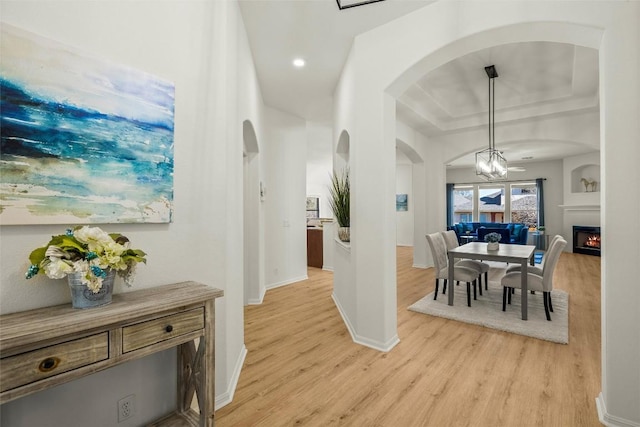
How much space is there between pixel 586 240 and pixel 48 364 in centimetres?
1124

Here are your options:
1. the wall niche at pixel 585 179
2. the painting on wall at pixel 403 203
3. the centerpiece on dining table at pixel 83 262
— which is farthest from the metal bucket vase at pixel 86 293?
the wall niche at pixel 585 179

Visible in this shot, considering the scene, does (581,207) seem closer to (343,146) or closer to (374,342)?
(343,146)

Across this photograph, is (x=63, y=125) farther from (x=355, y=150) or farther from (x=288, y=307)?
(x=288, y=307)

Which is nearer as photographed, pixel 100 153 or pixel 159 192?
pixel 100 153

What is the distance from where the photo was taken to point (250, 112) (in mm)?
3271

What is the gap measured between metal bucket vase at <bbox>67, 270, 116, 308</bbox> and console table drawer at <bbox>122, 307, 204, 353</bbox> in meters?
0.18

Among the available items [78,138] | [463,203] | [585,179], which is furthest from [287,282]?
[585,179]

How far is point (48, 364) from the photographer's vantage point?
3.55ft

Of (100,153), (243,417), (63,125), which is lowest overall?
(243,417)

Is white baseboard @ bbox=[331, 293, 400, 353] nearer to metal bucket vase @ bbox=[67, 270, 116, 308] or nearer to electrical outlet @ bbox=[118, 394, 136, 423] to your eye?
electrical outlet @ bbox=[118, 394, 136, 423]

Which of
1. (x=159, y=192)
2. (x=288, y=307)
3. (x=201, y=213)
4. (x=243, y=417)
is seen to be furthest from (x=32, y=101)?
(x=288, y=307)

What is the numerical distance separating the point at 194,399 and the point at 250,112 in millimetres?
2654

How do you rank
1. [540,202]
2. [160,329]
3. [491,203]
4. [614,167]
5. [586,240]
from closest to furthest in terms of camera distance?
1. [160,329]
2. [614,167]
3. [586,240]
4. [540,202]
5. [491,203]

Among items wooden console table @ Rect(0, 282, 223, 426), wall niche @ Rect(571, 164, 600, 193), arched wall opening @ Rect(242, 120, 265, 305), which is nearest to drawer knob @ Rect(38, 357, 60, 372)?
wooden console table @ Rect(0, 282, 223, 426)
